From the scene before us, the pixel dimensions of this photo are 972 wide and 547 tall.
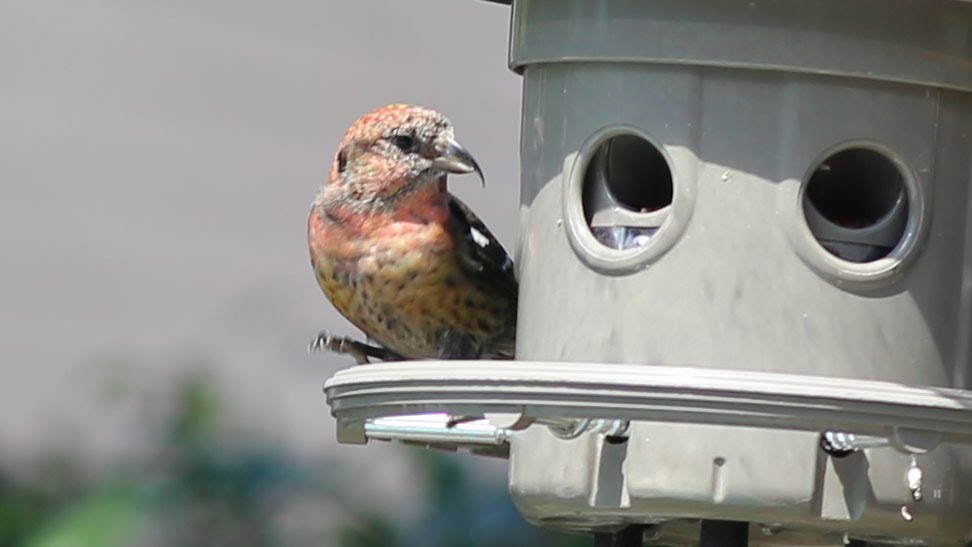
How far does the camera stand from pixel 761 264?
149 inches

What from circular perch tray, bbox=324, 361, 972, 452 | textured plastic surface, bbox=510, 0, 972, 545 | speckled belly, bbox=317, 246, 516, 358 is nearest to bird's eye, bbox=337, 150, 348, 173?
speckled belly, bbox=317, 246, 516, 358

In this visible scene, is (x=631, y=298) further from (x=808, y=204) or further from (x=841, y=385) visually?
(x=841, y=385)

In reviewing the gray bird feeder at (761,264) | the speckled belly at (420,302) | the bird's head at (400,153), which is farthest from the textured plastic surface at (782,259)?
the bird's head at (400,153)

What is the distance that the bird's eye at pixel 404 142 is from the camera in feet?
15.5

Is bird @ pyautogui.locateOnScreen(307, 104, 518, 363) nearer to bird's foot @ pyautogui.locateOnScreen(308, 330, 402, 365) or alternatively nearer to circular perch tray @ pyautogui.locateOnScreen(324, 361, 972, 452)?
bird's foot @ pyautogui.locateOnScreen(308, 330, 402, 365)

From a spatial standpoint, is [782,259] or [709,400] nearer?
[709,400]

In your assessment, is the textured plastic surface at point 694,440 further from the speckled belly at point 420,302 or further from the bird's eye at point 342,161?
the bird's eye at point 342,161

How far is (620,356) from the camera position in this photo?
12.6ft

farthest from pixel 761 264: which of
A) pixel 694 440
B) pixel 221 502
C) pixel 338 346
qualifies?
pixel 221 502

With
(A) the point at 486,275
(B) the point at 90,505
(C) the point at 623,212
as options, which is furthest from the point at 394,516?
(C) the point at 623,212

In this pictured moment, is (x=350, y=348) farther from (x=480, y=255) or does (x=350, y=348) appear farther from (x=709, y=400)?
(x=709, y=400)

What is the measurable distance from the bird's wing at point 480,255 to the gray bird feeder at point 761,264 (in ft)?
1.90

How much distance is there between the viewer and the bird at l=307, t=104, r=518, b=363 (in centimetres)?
456

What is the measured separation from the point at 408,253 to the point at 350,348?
238 mm
